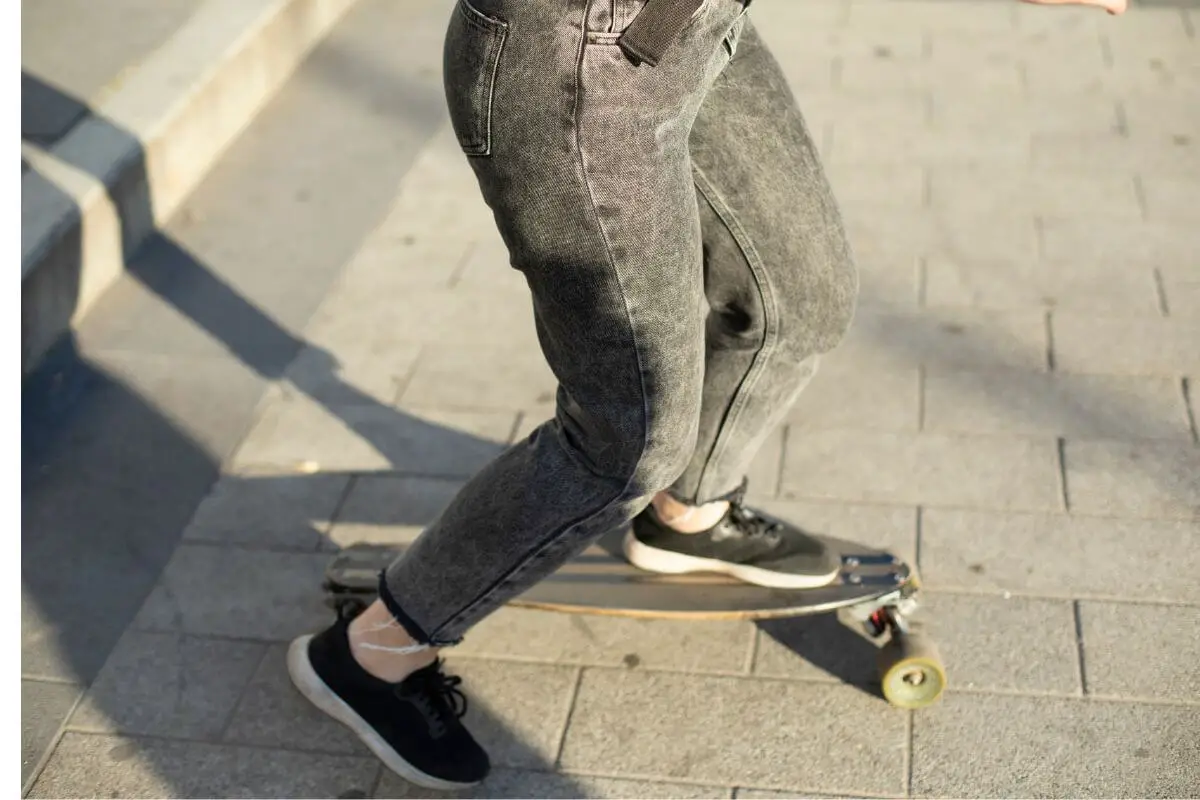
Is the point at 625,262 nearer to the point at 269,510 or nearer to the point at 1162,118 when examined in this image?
the point at 269,510

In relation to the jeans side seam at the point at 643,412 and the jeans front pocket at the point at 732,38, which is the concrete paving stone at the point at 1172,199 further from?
the jeans side seam at the point at 643,412

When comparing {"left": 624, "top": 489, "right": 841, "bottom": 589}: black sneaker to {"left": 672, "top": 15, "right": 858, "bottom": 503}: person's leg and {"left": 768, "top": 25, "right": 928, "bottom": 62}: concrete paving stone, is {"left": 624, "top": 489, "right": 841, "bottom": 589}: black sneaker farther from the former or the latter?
{"left": 768, "top": 25, "right": 928, "bottom": 62}: concrete paving stone

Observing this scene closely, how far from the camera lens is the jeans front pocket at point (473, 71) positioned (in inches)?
72.5

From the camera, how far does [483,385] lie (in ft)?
12.1

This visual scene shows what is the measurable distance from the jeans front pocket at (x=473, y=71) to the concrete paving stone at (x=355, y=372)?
1.83 m

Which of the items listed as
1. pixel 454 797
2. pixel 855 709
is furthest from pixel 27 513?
pixel 855 709

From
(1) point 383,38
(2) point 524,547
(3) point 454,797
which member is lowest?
(1) point 383,38

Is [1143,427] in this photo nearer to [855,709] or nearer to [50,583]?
[855,709]

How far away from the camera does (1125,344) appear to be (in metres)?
3.71

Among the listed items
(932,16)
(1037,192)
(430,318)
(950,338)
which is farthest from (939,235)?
(932,16)

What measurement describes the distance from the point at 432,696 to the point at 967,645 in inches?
41.7

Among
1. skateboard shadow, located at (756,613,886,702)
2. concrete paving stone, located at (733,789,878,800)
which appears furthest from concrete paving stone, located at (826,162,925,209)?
concrete paving stone, located at (733,789,878,800)

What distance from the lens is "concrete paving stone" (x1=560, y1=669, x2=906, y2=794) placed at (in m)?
2.53

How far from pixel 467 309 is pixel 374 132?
4.69 feet
